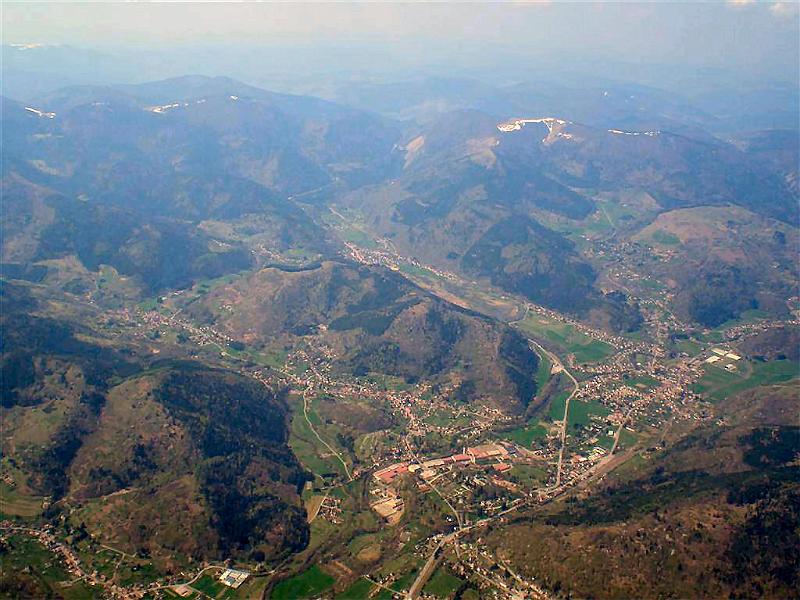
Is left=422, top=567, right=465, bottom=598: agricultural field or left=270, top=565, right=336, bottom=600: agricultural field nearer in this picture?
left=422, top=567, right=465, bottom=598: agricultural field

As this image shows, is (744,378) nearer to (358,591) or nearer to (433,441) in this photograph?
(433,441)

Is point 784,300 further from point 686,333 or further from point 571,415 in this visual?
point 571,415

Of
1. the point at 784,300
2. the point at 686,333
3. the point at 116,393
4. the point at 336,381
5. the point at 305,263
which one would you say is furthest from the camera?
the point at 305,263

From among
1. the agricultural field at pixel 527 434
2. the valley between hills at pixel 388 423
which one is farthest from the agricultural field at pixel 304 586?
the agricultural field at pixel 527 434

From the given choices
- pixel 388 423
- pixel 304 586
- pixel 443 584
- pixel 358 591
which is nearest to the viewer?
pixel 358 591

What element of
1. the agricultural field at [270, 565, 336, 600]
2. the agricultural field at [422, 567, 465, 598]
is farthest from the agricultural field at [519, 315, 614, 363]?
the agricultural field at [270, 565, 336, 600]

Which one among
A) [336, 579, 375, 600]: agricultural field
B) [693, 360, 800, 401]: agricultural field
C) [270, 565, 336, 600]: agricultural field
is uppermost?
[336, 579, 375, 600]: agricultural field

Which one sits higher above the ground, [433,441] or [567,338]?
[433,441]

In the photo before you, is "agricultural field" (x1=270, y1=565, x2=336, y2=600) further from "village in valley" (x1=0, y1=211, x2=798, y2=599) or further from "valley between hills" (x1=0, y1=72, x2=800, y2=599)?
"valley between hills" (x1=0, y1=72, x2=800, y2=599)

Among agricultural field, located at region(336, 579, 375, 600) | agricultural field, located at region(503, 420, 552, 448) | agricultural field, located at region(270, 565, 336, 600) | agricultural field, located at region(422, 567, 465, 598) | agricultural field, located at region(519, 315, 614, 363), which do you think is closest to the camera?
agricultural field, located at region(422, 567, 465, 598)

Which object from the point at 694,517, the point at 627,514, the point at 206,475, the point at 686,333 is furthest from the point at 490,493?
the point at 686,333

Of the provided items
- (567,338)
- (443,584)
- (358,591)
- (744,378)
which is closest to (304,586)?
(358,591)
